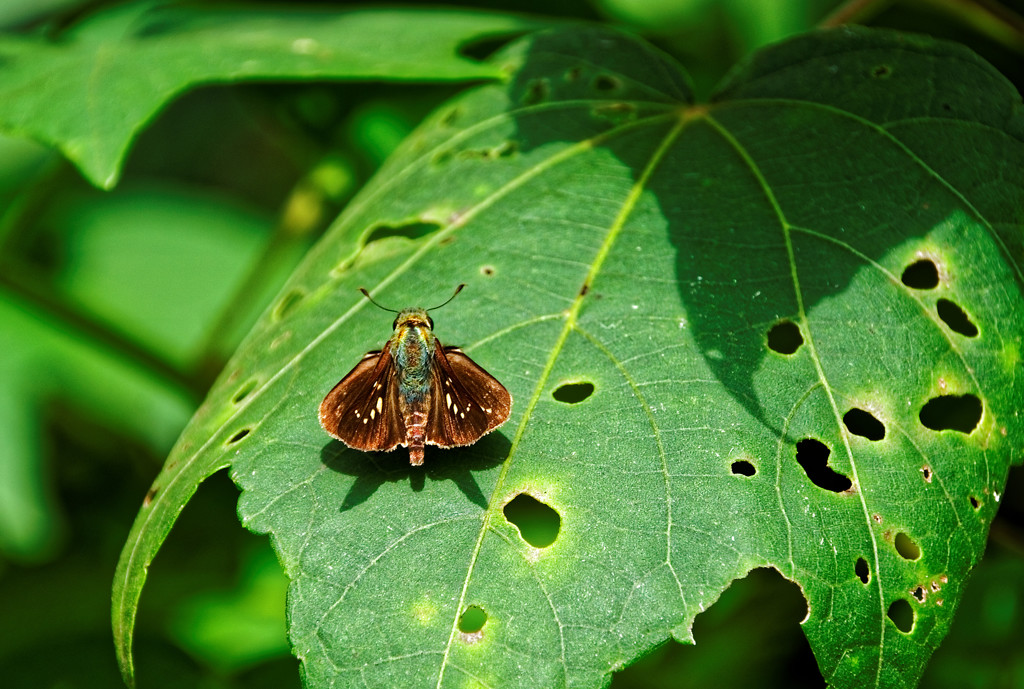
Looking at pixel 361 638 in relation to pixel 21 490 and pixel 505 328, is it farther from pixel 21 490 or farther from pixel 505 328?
pixel 21 490

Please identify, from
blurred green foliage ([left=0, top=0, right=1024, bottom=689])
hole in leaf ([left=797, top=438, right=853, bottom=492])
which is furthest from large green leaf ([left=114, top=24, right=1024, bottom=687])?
blurred green foliage ([left=0, top=0, right=1024, bottom=689])

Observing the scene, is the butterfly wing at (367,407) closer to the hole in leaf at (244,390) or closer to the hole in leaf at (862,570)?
the hole in leaf at (244,390)

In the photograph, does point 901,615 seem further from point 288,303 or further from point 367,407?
point 288,303

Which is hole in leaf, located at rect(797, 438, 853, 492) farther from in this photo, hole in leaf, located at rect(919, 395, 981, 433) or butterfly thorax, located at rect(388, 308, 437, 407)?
butterfly thorax, located at rect(388, 308, 437, 407)

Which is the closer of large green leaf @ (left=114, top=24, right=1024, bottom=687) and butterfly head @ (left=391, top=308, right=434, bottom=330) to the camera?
large green leaf @ (left=114, top=24, right=1024, bottom=687)

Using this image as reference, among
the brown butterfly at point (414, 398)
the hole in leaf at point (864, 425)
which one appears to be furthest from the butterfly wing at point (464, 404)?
the hole in leaf at point (864, 425)
